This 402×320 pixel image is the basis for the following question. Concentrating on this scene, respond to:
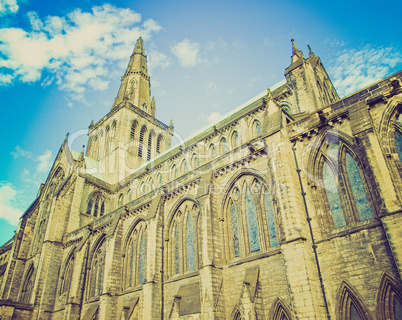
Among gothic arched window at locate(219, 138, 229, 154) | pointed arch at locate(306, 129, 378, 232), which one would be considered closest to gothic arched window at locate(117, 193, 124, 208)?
gothic arched window at locate(219, 138, 229, 154)

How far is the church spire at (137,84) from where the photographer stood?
152 ft

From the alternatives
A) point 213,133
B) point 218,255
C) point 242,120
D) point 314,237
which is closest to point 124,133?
point 213,133

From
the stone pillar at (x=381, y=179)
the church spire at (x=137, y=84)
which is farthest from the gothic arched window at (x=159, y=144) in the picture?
the stone pillar at (x=381, y=179)

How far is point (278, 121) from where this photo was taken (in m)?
15.2

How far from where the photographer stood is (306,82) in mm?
20984

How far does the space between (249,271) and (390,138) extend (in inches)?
307

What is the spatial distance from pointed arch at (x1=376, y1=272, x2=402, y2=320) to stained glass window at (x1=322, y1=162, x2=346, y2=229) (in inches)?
100

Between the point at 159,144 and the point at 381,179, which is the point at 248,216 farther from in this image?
the point at 159,144

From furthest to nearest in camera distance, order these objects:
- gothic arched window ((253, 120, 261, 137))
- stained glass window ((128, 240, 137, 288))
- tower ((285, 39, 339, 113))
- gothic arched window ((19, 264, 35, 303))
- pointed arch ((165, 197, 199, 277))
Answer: gothic arched window ((19, 264, 35, 303)) → gothic arched window ((253, 120, 261, 137)) → stained glass window ((128, 240, 137, 288)) → tower ((285, 39, 339, 113)) → pointed arch ((165, 197, 199, 277))

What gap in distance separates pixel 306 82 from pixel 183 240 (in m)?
12.5

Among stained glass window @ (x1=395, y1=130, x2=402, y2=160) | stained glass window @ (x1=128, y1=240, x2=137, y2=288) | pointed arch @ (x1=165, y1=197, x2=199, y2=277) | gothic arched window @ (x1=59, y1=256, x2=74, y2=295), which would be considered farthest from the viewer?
gothic arched window @ (x1=59, y1=256, x2=74, y2=295)

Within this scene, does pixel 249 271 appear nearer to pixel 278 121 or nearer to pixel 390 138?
pixel 278 121

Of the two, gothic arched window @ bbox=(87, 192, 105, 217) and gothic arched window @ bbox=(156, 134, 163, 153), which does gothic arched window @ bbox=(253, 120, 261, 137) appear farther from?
gothic arched window @ bbox=(156, 134, 163, 153)

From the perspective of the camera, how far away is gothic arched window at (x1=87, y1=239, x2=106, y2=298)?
2316 cm
